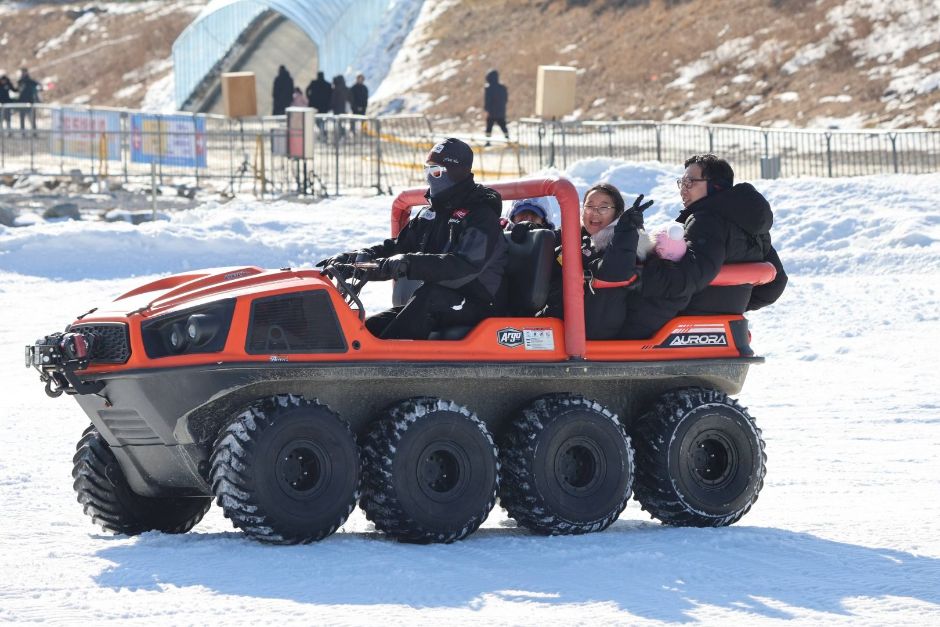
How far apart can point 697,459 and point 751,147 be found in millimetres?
18790

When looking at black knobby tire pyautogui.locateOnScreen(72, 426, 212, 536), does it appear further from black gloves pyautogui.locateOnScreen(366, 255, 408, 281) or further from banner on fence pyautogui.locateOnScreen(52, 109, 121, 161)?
banner on fence pyautogui.locateOnScreen(52, 109, 121, 161)

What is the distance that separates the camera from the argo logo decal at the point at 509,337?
7969mm

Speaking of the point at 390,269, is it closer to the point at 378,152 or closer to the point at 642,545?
the point at 642,545

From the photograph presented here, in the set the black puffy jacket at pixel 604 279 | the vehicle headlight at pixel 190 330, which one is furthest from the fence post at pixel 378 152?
the vehicle headlight at pixel 190 330

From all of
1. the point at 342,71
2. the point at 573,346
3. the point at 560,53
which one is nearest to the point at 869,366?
the point at 573,346

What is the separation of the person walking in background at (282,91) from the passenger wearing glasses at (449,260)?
94.6 ft

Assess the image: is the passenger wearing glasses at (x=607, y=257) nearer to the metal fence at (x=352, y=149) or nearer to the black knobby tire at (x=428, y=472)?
the black knobby tire at (x=428, y=472)

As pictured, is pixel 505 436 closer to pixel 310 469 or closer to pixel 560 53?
pixel 310 469

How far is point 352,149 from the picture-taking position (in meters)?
27.0

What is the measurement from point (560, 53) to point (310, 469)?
127ft

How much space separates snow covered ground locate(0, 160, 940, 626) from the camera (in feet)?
20.7

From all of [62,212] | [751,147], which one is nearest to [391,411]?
[62,212]

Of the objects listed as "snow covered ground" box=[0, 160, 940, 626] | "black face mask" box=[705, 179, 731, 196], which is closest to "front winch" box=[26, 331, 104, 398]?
"snow covered ground" box=[0, 160, 940, 626]

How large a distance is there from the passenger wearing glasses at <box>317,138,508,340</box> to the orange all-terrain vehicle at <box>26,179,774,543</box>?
0.48ft
